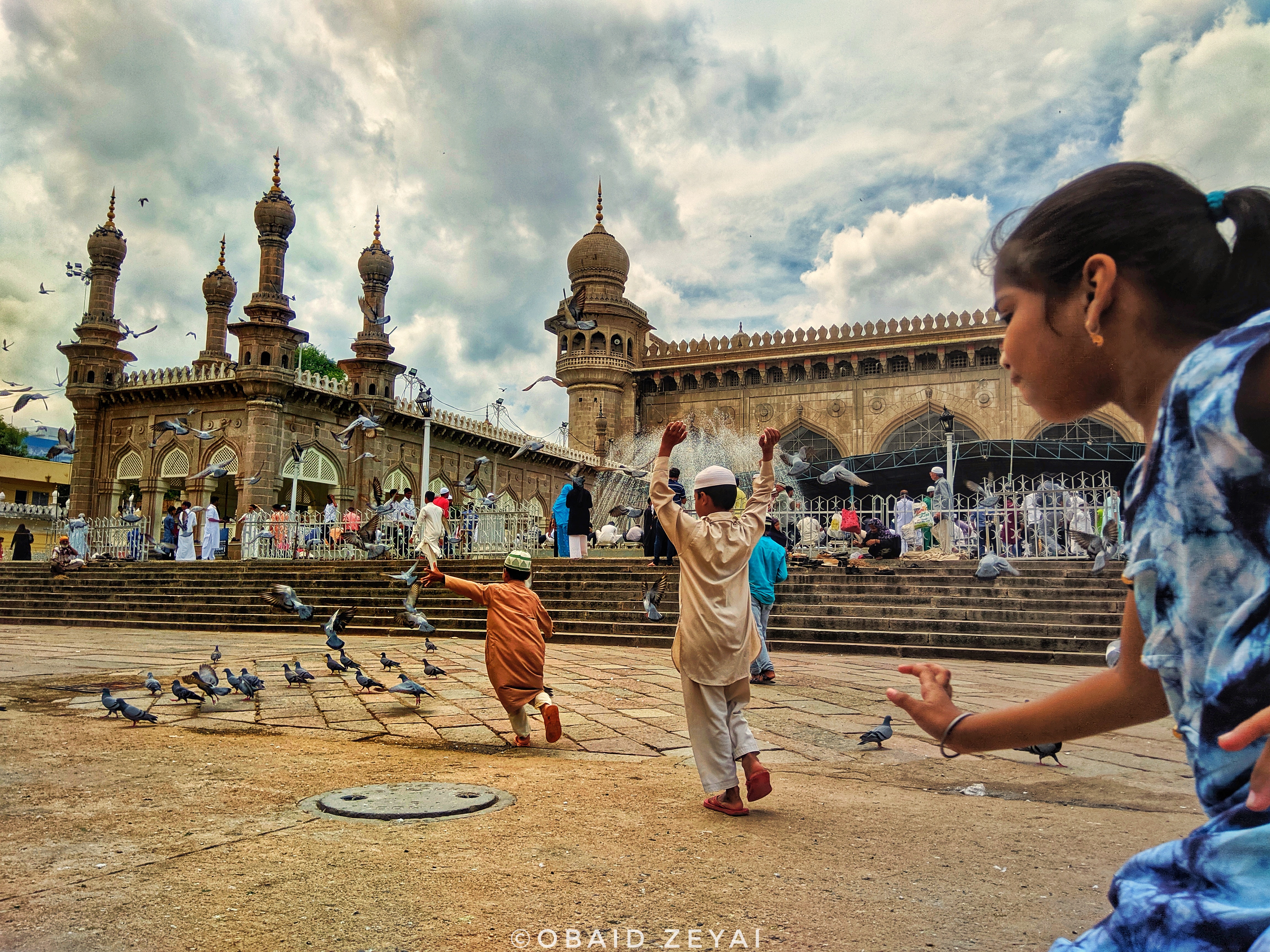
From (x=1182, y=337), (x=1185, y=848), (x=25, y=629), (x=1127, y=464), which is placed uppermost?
(x=1127, y=464)

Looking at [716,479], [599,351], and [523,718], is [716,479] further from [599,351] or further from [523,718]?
[599,351]

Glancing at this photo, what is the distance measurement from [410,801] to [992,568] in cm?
898

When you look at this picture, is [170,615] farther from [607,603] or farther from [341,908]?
[341,908]

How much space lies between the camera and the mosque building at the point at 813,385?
27.5 m

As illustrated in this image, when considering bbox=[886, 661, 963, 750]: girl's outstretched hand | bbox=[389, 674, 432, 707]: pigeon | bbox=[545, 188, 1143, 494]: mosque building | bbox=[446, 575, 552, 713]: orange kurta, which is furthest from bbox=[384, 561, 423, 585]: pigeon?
bbox=[545, 188, 1143, 494]: mosque building

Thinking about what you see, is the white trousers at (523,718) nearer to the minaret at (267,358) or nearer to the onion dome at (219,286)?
the minaret at (267,358)

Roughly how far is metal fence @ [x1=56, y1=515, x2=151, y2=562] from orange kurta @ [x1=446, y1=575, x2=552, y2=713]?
16.3 m

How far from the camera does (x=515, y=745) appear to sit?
4.35m

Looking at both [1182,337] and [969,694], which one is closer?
[1182,337]

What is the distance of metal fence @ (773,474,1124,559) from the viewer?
12.5m

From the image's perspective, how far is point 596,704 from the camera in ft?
18.3

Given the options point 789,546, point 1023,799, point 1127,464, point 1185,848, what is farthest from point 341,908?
point 1127,464

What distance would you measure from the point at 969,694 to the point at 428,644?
436 centimetres

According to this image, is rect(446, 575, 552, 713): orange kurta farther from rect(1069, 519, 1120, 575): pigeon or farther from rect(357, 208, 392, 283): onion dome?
rect(357, 208, 392, 283): onion dome
